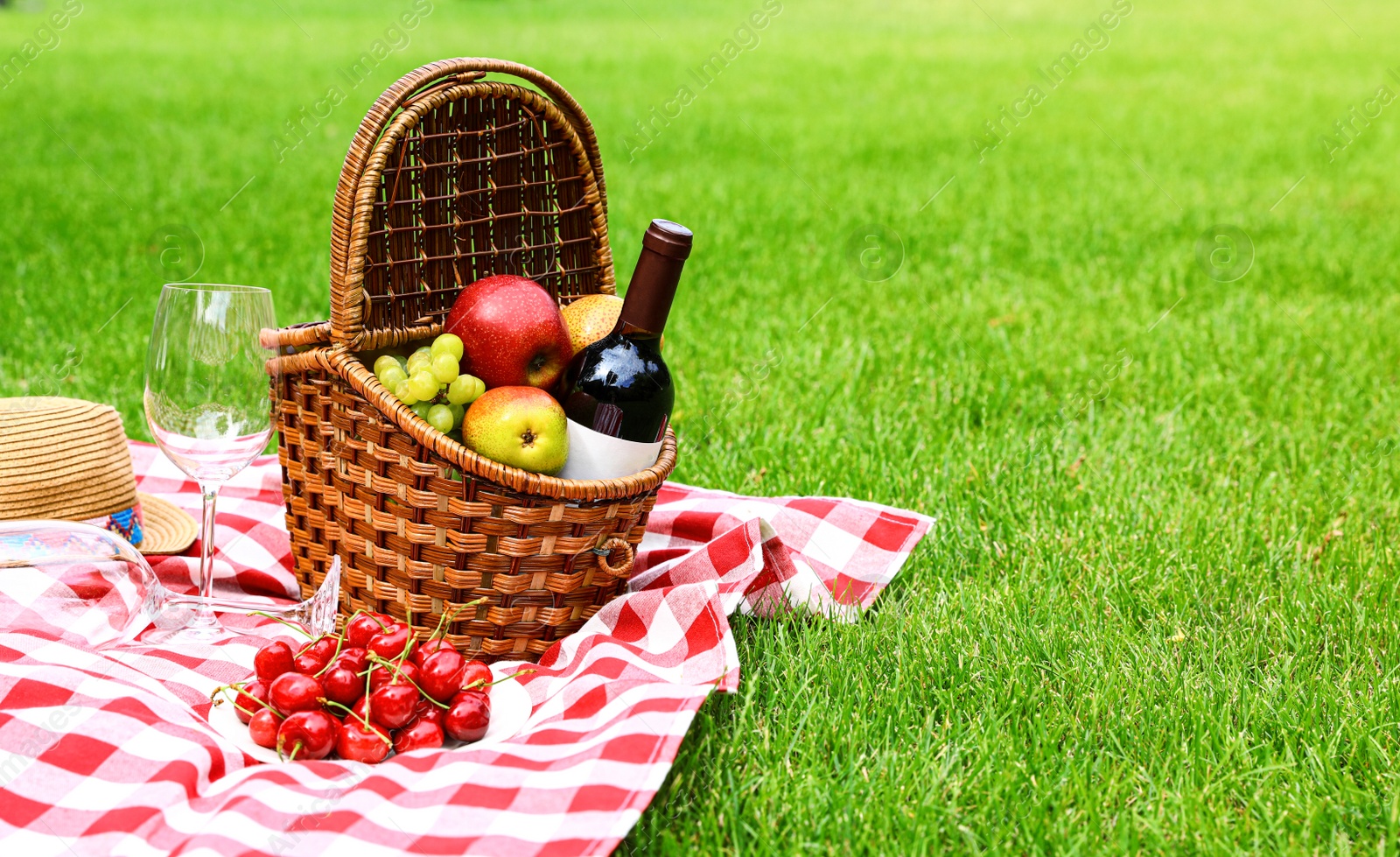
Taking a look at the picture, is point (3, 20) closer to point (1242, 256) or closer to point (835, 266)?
point (835, 266)

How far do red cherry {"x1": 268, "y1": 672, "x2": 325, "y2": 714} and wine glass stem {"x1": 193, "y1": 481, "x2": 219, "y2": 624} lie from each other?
1.46 feet

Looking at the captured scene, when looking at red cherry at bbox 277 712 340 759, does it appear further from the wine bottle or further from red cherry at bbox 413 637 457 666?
A: the wine bottle

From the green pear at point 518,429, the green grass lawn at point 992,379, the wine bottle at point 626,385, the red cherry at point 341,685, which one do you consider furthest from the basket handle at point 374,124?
the green grass lawn at point 992,379

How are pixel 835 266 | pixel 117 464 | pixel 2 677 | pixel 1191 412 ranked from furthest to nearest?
1. pixel 835 266
2. pixel 1191 412
3. pixel 117 464
4. pixel 2 677

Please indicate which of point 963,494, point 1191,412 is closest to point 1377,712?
point 963,494

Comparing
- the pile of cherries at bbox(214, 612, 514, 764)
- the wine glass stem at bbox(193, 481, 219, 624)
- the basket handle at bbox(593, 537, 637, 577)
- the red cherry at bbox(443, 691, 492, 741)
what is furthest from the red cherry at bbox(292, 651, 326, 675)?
the basket handle at bbox(593, 537, 637, 577)

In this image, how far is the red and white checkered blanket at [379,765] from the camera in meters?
1.62

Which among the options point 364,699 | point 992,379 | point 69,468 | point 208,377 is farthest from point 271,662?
point 992,379

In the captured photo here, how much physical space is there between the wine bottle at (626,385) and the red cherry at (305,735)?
0.61 meters

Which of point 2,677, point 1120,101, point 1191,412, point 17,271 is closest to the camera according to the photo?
point 2,677

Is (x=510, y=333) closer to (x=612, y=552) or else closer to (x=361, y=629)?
(x=612, y=552)

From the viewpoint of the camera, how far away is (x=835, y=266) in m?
5.52

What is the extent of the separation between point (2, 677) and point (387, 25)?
14.7m

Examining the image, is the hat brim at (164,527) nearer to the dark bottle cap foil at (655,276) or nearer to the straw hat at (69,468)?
the straw hat at (69,468)
